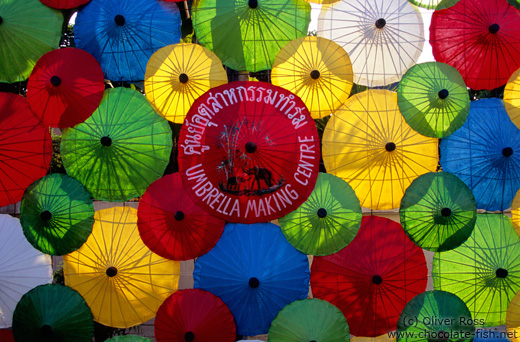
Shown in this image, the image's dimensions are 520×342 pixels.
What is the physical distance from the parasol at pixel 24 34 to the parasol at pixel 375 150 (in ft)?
10.5

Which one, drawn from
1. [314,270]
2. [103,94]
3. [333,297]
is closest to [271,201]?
[314,270]

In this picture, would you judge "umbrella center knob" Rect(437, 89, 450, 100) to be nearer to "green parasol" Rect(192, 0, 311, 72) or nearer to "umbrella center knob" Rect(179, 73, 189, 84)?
"green parasol" Rect(192, 0, 311, 72)

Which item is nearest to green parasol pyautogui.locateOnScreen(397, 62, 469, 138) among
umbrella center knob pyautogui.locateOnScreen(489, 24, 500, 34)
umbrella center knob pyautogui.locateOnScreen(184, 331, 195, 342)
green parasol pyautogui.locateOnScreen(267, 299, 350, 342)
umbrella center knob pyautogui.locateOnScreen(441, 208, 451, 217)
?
umbrella center knob pyautogui.locateOnScreen(489, 24, 500, 34)

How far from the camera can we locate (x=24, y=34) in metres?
4.79

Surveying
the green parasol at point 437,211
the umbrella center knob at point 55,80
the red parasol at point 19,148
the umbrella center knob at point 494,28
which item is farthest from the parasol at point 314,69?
the red parasol at point 19,148

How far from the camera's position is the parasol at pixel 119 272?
183 inches

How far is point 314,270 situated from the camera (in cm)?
476

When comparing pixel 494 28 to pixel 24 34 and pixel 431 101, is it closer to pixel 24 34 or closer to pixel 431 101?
pixel 431 101

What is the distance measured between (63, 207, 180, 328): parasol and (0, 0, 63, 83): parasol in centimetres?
183

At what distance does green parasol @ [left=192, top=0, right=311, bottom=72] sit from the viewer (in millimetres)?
4703

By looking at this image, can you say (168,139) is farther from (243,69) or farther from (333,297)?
(333,297)

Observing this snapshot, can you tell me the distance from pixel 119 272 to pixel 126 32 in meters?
2.51

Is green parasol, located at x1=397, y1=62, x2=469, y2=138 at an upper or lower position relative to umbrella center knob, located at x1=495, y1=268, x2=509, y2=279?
upper

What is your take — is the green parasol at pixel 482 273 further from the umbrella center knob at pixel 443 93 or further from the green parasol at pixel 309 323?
the umbrella center knob at pixel 443 93
